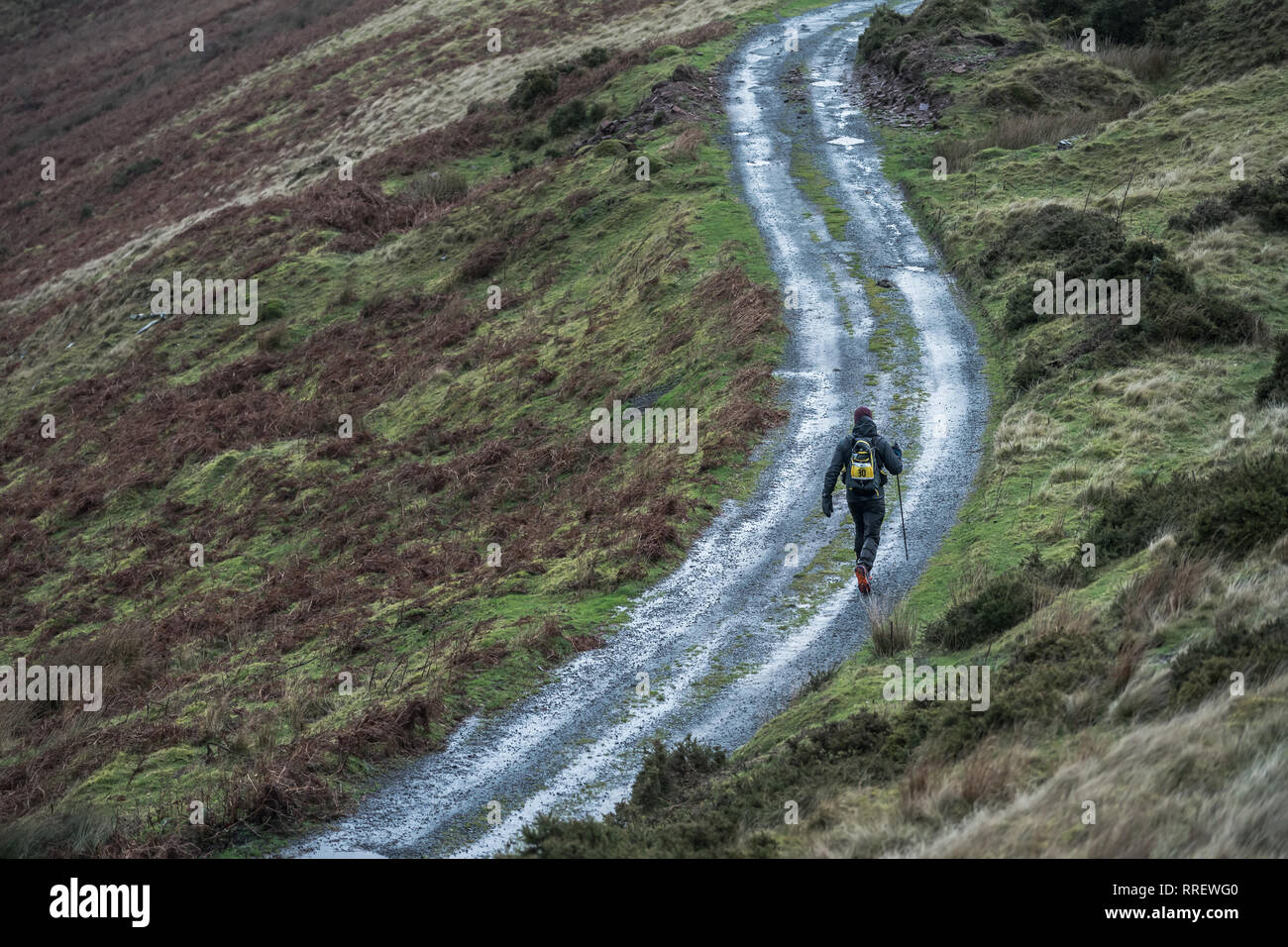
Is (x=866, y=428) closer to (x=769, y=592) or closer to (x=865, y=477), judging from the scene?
(x=865, y=477)

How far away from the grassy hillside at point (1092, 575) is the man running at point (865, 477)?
0.89 metres

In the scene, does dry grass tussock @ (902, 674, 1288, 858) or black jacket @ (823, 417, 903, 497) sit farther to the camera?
black jacket @ (823, 417, 903, 497)

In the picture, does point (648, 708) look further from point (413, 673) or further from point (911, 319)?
point (911, 319)

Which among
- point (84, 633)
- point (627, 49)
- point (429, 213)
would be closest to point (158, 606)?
point (84, 633)

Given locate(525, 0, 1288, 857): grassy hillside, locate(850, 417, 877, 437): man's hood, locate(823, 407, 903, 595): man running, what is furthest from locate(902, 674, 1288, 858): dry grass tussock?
locate(850, 417, 877, 437): man's hood

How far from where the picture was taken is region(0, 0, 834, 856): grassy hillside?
12.5 m

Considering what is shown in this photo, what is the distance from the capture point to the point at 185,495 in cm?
2431

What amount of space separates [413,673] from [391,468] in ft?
33.7

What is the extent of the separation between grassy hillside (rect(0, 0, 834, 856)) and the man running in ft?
8.64

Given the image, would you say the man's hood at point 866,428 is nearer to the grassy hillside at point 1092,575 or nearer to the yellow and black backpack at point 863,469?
the yellow and black backpack at point 863,469

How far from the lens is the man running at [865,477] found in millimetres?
13492

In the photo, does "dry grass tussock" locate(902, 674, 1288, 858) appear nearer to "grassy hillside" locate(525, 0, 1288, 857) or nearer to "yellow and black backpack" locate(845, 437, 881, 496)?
"grassy hillside" locate(525, 0, 1288, 857)

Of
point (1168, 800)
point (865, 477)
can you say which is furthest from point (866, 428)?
point (1168, 800)

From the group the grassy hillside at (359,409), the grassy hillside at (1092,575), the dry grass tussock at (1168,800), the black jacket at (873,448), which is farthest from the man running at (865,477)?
the dry grass tussock at (1168,800)
